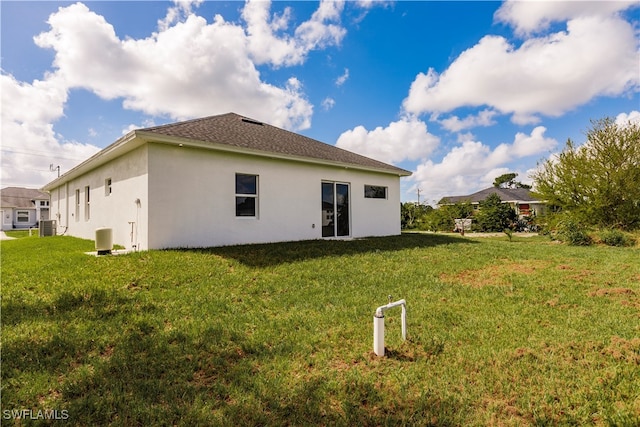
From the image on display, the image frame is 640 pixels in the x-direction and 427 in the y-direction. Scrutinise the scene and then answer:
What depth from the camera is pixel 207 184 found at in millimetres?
8547

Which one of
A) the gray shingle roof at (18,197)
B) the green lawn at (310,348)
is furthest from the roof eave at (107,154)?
the gray shingle roof at (18,197)

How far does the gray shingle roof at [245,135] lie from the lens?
8.55 m

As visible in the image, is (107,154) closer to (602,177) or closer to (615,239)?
(615,239)

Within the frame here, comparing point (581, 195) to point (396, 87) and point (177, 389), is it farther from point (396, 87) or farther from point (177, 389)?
point (177, 389)

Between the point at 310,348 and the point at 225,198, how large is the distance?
21.6 ft

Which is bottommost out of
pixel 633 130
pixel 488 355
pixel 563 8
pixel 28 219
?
pixel 488 355

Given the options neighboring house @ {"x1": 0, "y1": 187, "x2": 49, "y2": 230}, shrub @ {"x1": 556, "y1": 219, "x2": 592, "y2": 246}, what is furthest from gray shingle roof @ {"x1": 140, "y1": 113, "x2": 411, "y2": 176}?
neighboring house @ {"x1": 0, "y1": 187, "x2": 49, "y2": 230}

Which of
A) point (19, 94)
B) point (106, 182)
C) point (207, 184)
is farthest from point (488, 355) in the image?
point (19, 94)

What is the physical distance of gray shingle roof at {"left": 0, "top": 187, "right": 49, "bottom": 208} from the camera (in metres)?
37.5

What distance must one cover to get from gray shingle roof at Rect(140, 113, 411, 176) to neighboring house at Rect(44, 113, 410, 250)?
0.05 m

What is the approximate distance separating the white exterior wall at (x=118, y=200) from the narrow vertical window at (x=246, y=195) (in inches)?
98.7

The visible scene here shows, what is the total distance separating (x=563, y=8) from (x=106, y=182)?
15.4m

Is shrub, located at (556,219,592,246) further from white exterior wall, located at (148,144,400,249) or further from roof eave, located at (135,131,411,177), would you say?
white exterior wall, located at (148,144,400,249)

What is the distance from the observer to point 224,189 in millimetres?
8844
